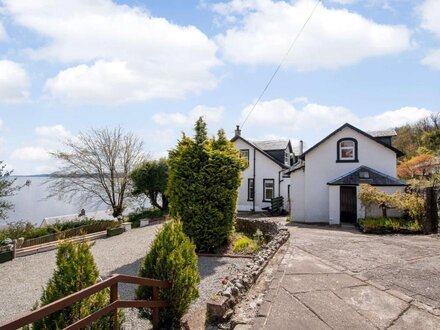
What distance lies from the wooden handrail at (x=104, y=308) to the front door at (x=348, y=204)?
1526cm

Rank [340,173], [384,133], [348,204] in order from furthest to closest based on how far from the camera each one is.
Answer: 1. [384,133]
2. [340,173]
3. [348,204]

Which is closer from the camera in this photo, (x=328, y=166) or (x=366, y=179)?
(x=366, y=179)

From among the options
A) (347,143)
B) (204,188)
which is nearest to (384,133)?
(347,143)

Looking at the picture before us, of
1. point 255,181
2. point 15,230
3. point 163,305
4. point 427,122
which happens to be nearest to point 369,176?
point 255,181

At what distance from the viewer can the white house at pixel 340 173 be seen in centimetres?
1770

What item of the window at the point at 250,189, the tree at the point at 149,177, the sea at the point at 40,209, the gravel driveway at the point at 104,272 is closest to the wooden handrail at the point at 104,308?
the gravel driveway at the point at 104,272

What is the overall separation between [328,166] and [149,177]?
14.8 metres

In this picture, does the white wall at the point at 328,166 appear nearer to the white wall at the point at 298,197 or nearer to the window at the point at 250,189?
the white wall at the point at 298,197

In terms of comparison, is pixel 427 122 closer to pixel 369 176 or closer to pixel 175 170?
pixel 369 176

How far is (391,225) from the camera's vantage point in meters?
13.7

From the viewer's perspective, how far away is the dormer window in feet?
61.9

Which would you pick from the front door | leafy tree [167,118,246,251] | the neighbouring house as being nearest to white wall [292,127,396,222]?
the front door

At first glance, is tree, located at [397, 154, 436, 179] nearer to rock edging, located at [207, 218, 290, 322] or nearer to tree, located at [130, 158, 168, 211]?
tree, located at [130, 158, 168, 211]

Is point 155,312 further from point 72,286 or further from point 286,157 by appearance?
point 286,157
